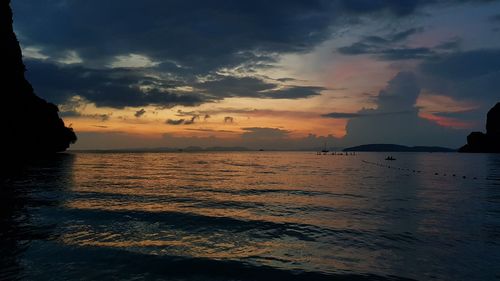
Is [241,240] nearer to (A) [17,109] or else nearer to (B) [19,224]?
(B) [19,224]

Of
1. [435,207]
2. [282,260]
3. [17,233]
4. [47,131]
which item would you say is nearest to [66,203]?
[17,233]

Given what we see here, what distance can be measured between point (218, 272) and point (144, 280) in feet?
8.53

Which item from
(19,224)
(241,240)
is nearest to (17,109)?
(19,224)

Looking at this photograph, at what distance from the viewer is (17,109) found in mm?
90875

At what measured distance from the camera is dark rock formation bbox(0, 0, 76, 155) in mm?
78750

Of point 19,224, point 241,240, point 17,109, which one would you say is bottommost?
point 241,240

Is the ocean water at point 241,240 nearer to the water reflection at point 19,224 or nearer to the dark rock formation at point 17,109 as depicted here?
the water reflection at point 19,224

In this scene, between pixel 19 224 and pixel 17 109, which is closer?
pixel 19 224

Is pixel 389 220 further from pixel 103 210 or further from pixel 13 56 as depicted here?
pixel 13 56

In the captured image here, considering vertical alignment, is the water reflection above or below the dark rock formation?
below

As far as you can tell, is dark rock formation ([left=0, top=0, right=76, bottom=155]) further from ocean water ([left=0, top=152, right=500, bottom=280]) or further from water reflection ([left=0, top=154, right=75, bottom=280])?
ocean water ([left=0, top=152, right=500, bottom=280])

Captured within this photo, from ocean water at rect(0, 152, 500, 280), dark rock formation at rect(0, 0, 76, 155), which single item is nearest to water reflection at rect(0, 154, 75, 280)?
ocean water at rect(0, 152, 500, 280)

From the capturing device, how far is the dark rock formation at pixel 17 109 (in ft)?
258

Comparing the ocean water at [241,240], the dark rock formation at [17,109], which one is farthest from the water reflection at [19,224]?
the dark rock formation at [17,109]
